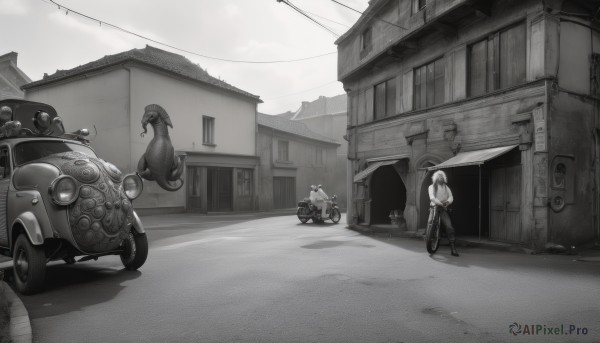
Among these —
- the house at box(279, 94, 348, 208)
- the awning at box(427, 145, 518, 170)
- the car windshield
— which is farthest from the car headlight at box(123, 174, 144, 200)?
the house at box(279, 94, 348, 208)

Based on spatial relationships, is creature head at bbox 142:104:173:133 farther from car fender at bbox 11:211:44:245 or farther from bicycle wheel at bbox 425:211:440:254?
bicycle wheel at bbox 425:211:440:254

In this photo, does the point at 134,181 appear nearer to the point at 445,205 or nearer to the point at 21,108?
the point at 21,108

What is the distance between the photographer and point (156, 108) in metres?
12.5

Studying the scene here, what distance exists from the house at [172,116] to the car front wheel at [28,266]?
16.2 m

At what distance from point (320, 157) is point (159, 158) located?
27.0 meters

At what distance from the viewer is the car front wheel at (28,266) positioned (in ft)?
19.0

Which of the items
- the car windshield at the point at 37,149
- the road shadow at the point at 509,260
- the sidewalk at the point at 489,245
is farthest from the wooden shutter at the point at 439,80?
the car windshield at the point at 37,149

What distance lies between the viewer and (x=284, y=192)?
111 feet

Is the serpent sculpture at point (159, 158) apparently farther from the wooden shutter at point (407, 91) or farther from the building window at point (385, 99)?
the building window at point (385, 99)

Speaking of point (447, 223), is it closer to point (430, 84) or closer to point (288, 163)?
point (430, 84)

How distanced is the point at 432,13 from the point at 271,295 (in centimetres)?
1091

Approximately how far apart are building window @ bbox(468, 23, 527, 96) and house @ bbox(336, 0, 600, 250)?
27 mm

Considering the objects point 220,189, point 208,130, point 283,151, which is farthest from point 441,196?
point 283,151

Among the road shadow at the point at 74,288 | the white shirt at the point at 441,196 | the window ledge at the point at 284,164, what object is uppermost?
the window ledge at the point at 284,164
